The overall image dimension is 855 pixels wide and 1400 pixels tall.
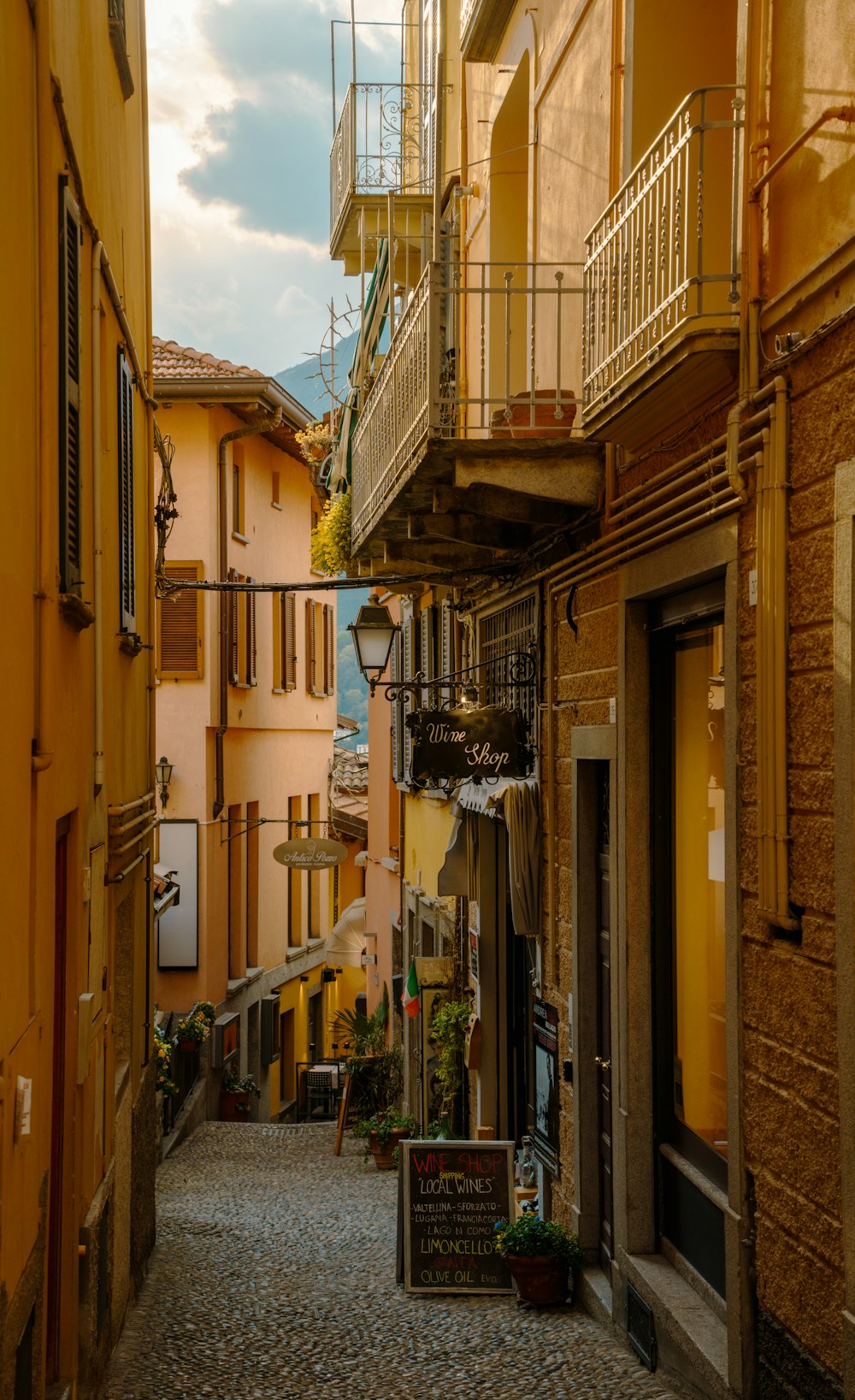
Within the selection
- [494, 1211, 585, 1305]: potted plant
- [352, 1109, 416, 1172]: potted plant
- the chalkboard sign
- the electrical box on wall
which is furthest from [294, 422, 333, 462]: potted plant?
[494, 1211, 585, 1305]: potted plant

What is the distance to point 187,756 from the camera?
2192 centimetres

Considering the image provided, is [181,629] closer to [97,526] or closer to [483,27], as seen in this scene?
[483,27]

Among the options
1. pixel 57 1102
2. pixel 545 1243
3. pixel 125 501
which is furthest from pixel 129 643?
pixel 545 1243

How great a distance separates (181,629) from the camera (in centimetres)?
2222

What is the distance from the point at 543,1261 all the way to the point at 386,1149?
7.52m

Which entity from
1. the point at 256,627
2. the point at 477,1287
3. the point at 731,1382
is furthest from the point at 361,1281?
the point at 256,627

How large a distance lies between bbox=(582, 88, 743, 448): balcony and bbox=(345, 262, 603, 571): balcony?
42 cm

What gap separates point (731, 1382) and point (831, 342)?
12.6ft

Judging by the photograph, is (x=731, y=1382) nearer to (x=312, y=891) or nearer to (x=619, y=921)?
(x=619, y=921)

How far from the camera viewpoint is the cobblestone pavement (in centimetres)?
695

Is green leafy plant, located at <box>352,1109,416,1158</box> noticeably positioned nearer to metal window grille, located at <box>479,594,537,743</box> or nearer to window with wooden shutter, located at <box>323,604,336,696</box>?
metal window grille, located at <box>479,594,537,743</box>

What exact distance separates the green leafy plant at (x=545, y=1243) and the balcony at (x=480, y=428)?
4.08 m

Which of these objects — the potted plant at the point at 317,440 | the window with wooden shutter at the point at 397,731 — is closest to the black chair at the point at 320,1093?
the window with wooden shutter at the point at 397,731

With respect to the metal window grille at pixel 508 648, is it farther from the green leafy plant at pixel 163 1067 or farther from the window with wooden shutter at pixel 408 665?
the green leafy plant at pixel 163 1067
